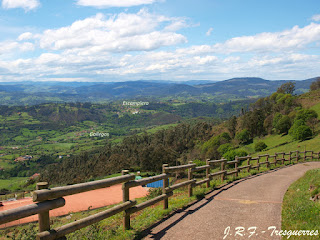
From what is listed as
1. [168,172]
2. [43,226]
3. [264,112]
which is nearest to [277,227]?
[168,172]

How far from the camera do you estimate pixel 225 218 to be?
22.7ft

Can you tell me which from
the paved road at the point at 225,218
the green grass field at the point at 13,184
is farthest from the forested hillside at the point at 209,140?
the paved road at the point at 225,218

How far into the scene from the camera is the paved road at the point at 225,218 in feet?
19.0

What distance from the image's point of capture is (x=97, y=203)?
22.6 m

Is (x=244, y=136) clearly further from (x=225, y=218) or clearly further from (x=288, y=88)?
(x=225, y=218)

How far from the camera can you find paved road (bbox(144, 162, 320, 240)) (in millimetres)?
5777

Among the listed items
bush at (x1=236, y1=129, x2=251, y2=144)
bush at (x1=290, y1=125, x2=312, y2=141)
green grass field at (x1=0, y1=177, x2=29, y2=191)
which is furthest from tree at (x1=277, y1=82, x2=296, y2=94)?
green grass field at (x1=0, y1=177, x2=29, y2=191)

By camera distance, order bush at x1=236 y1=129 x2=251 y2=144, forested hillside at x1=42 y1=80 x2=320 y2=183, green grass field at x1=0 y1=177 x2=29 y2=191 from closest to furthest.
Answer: forested hillside at x1=42 y1=80 x2=320 y2=183, bush at x1=236 y1=129 x2=251 y2=144, green grass field at x1=0 y1=177 x2=29 y2=191

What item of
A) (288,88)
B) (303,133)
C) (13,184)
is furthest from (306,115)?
(13,184)

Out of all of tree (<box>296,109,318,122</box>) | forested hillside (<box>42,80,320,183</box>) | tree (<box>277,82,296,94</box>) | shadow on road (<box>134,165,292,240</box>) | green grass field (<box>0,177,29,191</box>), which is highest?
tree (<box>277,82,296,94</box>)

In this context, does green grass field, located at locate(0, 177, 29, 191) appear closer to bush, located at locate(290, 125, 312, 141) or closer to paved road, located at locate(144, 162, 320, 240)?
bush, located at locate(290, 125, 312, 141)

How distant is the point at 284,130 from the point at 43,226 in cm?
6133

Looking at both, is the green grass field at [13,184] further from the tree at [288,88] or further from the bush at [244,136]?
the tree at [288,88]

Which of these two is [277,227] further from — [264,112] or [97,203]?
[264,112]
